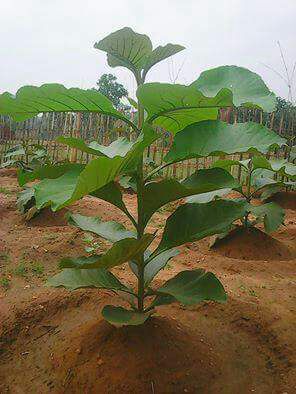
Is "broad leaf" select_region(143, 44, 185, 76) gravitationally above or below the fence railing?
above

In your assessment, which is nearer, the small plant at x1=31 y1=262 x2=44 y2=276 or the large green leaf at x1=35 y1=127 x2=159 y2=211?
the large green leaf at x1=35 y1=127 x2=159 y2=211

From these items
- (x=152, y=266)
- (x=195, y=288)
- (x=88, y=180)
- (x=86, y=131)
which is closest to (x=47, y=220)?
(x=152, y=266)

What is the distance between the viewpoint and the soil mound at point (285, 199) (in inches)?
190

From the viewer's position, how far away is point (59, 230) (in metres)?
3.65

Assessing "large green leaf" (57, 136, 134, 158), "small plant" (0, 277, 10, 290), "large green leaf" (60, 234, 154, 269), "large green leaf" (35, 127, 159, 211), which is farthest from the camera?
"small plant" (0, 277, 10, 290)

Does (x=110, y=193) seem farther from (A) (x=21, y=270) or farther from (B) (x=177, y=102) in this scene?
(A) (x=21, y=270)

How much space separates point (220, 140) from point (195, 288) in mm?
572

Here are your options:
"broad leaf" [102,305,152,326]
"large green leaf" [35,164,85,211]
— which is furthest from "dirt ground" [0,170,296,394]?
"large green leaf" [35,164,85,211]

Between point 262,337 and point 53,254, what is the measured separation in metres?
1.70

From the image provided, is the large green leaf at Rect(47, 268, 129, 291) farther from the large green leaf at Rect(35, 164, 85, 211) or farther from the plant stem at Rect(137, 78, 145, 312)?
the large green leaf at Rect(35, 164, 85, 211)

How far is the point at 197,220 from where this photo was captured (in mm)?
1481

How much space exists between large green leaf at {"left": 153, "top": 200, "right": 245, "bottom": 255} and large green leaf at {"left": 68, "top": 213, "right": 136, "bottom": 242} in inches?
10.2

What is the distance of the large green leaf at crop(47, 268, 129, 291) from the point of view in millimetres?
1466

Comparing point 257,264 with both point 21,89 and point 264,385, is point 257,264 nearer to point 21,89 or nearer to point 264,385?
point 264,385
